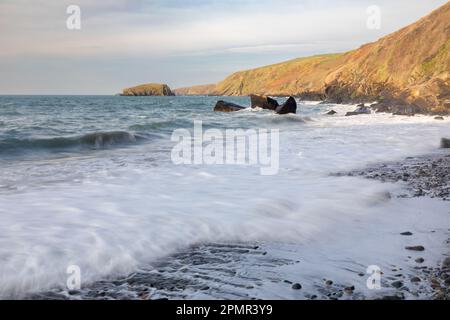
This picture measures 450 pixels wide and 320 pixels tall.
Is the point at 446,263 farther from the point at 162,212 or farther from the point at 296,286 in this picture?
the point at 162,212

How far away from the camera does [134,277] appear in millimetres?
3932

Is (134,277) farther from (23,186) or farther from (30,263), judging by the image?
(23,186)

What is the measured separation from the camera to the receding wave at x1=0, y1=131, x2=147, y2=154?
15188 millimetres

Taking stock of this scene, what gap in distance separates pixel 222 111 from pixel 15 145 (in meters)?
29.8

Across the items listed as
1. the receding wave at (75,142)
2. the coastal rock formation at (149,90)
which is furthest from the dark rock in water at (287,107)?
the coastal rock formation at (149,90)

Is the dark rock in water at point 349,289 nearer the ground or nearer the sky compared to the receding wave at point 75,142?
nearer the ground

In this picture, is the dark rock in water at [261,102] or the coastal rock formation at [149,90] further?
the coastal rock formation at [149,90]

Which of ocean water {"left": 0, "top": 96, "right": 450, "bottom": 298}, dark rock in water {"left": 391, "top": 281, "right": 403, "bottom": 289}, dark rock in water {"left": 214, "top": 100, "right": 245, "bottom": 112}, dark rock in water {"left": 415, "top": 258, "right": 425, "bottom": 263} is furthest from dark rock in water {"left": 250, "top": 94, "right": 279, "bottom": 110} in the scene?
dark rock in water {"left": 391, "top": 281, "right": 403, "bottom": 289}

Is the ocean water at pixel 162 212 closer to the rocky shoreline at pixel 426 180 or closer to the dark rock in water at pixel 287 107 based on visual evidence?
the rocky shoreline at pixel 426 180

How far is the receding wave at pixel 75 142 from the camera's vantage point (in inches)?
598

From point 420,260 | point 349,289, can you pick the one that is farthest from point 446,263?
point 349,289

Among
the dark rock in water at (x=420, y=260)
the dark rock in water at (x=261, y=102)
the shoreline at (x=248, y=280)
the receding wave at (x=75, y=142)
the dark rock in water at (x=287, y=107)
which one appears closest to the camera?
the shoreline at (x=248, y=280)

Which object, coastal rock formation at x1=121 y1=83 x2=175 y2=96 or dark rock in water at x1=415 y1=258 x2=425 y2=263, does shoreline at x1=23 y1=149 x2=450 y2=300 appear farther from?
coastal rock formation at x1=121 y1=83 x2=175 y2=96
